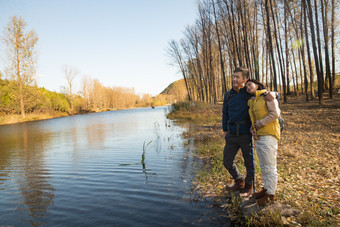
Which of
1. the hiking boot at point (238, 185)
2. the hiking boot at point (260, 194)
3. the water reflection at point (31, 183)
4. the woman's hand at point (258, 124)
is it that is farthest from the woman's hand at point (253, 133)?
the water reflection at point (31, 183)

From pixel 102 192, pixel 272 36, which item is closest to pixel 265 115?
pixel 102 192

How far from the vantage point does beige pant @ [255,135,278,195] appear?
2943 millimetres

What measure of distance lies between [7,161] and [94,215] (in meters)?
6.74

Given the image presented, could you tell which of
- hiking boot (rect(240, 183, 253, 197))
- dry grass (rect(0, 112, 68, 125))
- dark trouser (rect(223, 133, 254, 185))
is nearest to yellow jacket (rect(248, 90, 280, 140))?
dark trouser (rect(223, 133, 254, 185))

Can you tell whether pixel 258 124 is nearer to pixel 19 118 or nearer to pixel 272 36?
pixel 272 36

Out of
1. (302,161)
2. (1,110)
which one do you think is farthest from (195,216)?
(1,110)

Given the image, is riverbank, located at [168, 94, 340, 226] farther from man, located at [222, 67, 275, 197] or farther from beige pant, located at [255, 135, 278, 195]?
man, located at [222, 67, 275, 197]

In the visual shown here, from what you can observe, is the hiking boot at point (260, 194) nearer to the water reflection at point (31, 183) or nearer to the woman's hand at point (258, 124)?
the woman's hand at point (258, 124)

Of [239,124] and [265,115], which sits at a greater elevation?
[265,115]

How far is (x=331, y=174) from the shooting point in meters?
4.35

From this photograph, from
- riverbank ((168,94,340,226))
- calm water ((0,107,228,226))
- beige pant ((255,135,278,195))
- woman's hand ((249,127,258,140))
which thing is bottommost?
calm water ((0,107,228,226))

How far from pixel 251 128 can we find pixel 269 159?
1.69 feet

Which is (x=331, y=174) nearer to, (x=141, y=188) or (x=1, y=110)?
(x=141, y=188)

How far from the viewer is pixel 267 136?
2984mm
